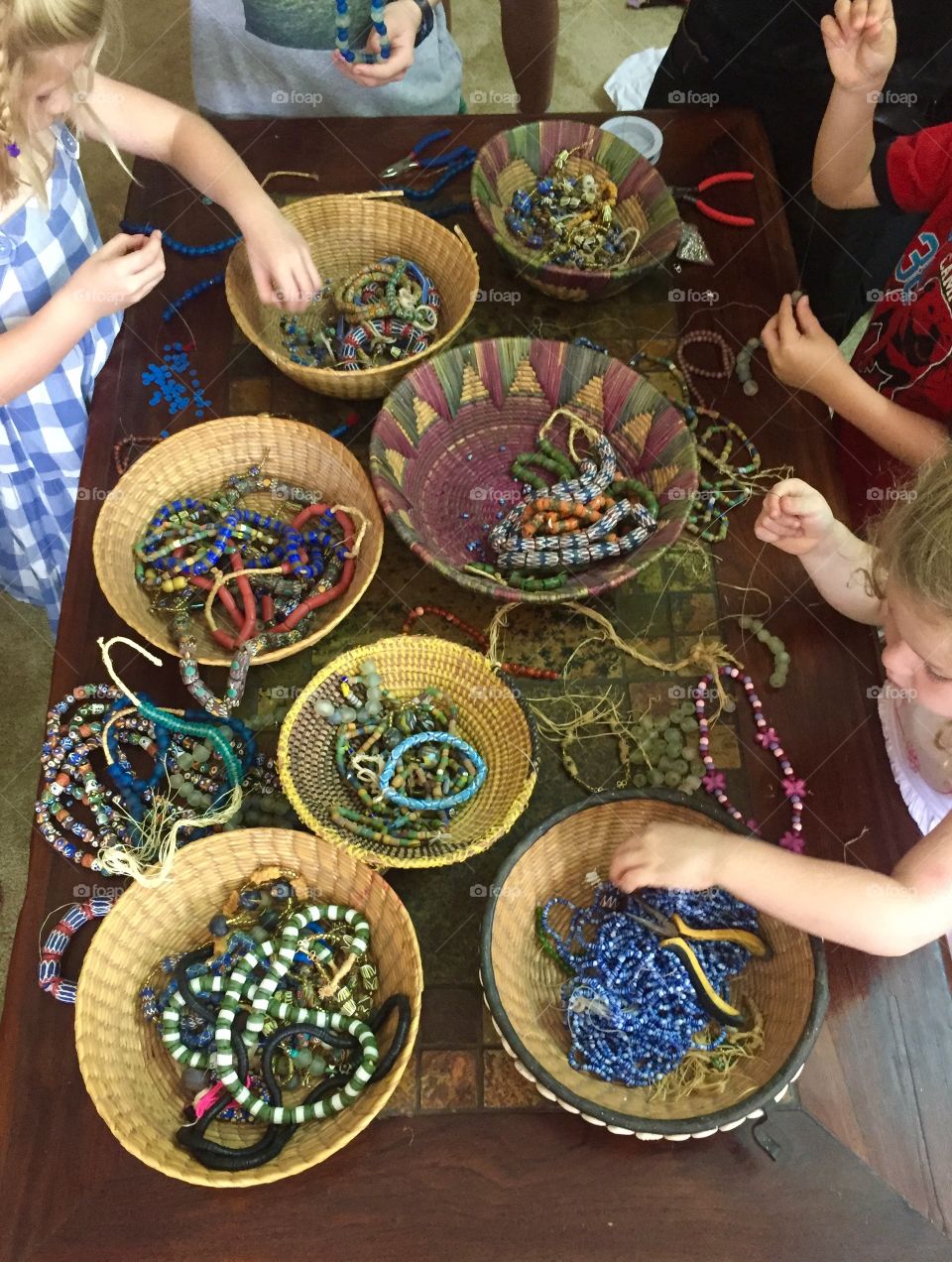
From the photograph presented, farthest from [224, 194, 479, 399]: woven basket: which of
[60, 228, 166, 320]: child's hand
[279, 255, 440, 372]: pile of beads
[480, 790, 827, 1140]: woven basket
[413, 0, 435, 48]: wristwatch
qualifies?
[480, 790, 827, 1140]: woven basket

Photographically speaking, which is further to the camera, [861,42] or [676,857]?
[861,42]

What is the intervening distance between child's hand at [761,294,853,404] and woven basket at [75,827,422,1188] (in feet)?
2.86

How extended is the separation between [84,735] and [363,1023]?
455 millimetres

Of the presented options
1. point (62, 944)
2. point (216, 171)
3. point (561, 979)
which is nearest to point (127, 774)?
point (62, 944)

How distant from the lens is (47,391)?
1.28m

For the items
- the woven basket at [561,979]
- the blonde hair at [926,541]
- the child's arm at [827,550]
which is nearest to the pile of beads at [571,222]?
the child's arm at [827,550]

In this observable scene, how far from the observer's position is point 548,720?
106 centimetres

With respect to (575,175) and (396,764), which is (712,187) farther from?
(396,764)

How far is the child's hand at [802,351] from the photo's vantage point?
1.23 meters

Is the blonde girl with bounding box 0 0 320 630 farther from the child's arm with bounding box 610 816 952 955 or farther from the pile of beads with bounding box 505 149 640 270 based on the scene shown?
the child's arm with bounding box 610 816 952 955

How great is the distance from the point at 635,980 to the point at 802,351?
2.75 feet

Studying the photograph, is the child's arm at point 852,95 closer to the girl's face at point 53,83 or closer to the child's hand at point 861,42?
the child's hand at point 861,42

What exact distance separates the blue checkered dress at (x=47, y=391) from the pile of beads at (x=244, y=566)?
29 centimetres

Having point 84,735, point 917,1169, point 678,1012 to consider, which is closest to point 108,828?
point 84,735
